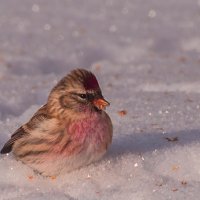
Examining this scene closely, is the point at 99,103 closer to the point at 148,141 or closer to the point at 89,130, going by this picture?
the point at 89,130

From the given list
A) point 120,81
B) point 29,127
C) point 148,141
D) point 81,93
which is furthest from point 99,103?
point 120,81

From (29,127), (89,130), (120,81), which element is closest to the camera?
(89,130)

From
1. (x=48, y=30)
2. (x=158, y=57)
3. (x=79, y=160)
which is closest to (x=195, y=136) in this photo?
(x=79, y=160)

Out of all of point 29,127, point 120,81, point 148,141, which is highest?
point 29,127

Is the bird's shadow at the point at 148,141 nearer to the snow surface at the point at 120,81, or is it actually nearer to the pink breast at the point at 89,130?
the snow surface at the point at 120,81

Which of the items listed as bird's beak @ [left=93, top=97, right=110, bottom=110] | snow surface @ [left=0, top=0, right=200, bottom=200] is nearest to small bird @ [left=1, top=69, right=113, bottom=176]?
bird's beak @ [left=93, top=97, right=110, bottom=110]

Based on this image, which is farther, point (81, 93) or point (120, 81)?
point (120, 81)

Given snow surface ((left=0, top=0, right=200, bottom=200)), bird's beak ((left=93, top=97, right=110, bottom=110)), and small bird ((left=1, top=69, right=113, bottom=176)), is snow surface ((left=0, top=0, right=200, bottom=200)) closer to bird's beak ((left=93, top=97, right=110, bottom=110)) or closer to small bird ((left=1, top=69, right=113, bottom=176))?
small bird ((left=1, top=69, right=113, bottom=176))
